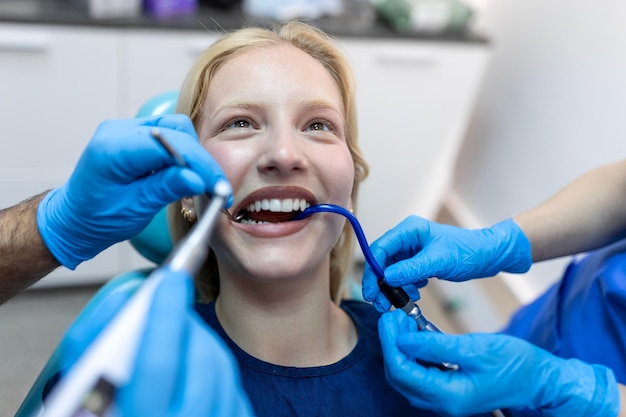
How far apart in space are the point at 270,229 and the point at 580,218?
2.15 feet

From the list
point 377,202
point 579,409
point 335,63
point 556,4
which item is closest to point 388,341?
point 579,409

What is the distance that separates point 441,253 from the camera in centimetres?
114

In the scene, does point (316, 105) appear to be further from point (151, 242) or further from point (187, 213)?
point (151, 242)

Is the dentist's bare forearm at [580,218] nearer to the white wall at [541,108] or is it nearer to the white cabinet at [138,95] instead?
the white wall at [541,108]

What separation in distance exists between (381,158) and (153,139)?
5.20 ft

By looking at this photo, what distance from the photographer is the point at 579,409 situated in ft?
3.19

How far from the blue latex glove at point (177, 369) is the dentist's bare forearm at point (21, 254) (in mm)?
439

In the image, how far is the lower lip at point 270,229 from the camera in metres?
1.03

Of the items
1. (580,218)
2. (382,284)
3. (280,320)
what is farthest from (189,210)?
(580,218)

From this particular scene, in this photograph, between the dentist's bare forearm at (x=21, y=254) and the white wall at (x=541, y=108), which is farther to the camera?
the white wall at (x=541, y=108)

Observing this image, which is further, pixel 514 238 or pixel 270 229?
pixel 514 238

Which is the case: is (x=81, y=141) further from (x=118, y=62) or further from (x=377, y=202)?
(x=377, y=202)

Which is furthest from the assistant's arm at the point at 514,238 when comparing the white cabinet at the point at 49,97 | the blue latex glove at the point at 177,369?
the white cabinet at the point at 49,97

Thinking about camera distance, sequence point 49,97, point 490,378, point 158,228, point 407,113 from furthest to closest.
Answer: point 407,113, point 49,97, point 158,228, point 490,378
